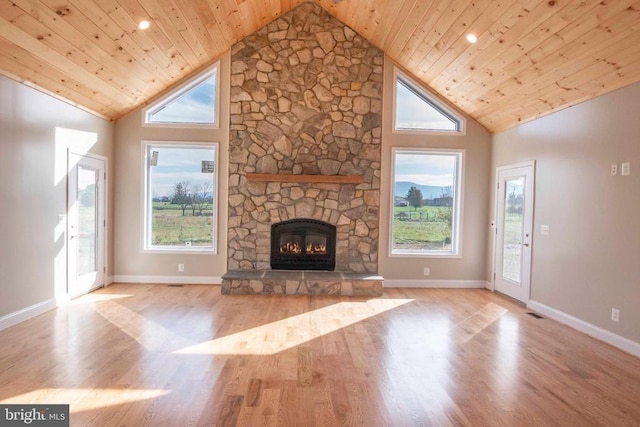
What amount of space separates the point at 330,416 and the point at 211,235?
455 centimetres

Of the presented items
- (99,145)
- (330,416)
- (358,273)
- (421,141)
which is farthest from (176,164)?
(330,416)

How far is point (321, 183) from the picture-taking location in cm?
646

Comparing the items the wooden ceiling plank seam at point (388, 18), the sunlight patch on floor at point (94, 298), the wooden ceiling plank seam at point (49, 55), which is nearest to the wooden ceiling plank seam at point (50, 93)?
the wooden ceiling plank seam at point (49, 55)

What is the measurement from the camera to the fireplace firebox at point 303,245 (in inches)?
258

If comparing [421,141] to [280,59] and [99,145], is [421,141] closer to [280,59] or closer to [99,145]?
[280,59]

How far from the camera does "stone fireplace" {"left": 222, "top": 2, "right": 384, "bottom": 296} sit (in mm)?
6473

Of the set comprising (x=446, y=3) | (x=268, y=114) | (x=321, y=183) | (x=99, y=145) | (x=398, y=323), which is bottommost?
(x=398, y=323)

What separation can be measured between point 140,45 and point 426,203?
15.6 feet

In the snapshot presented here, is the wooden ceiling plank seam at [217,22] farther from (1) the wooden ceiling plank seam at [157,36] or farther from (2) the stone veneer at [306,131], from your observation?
(1) the wooden ceiling plank seam at [157,36]

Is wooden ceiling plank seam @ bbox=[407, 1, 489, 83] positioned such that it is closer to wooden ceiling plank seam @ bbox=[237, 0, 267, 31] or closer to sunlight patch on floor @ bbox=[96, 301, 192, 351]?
wooden ceiling plank seam @ bbox=[237, 0, 267, 31]

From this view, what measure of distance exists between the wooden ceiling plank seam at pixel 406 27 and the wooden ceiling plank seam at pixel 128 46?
3340mm

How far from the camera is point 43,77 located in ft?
14.5

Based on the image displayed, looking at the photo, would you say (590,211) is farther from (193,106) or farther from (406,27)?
(193,106)

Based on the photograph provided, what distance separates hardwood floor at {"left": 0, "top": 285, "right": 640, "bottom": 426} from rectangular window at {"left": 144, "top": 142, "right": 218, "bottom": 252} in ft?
5.32
